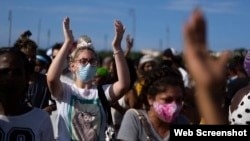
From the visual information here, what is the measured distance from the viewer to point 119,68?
4.33 metres

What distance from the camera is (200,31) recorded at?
138cm

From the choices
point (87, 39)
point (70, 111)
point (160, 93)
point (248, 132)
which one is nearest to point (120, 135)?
point (160, 93)

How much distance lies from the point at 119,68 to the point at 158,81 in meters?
0.81

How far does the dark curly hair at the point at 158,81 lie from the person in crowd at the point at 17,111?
82cm

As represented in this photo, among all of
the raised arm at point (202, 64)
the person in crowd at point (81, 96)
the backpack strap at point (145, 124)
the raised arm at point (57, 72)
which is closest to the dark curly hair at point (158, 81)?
the backpack strap at point (145, 124)

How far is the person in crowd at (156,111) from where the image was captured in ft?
11.1

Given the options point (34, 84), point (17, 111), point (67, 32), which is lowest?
point (34, 84)

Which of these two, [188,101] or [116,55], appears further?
[188,101]

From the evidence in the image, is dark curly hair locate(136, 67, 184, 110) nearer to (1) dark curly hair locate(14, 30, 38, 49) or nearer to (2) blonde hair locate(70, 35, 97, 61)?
(2) blonde hair locate(70, 35, 97, 61)

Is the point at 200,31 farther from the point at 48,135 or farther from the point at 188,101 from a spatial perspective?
the point at 188,101

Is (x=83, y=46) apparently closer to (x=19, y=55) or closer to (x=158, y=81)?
(x=158, y=81)

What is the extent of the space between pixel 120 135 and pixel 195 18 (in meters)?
2.14

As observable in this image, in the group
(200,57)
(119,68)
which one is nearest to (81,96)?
(119,68)

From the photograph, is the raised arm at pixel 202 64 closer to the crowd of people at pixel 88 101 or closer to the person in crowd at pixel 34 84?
the crowd of people at pixel 88 101
